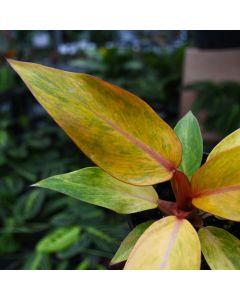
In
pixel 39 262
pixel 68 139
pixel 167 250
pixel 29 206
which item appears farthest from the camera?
pixel 68 139

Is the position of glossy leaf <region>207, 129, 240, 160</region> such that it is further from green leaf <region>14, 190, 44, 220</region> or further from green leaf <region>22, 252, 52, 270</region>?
green leaf <region>14, 190, 44, 220</region>

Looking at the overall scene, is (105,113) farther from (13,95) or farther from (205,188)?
(13,95)

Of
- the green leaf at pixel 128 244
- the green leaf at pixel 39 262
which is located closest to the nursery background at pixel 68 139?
the green leaf at pixel 39 262

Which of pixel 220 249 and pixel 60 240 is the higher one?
pixel 220 249

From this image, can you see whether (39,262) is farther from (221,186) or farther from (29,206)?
(221,186)

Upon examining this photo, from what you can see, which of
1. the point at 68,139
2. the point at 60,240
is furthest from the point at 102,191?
the point at 68,139

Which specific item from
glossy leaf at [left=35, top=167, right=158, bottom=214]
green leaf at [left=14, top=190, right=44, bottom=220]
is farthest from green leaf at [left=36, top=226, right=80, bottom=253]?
glossy leaf at [left=35, top=167, right=158, bottom=214]

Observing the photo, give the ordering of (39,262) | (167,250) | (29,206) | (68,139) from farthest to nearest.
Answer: (68,139)
(29,206)
(39,262)
(167,250)
